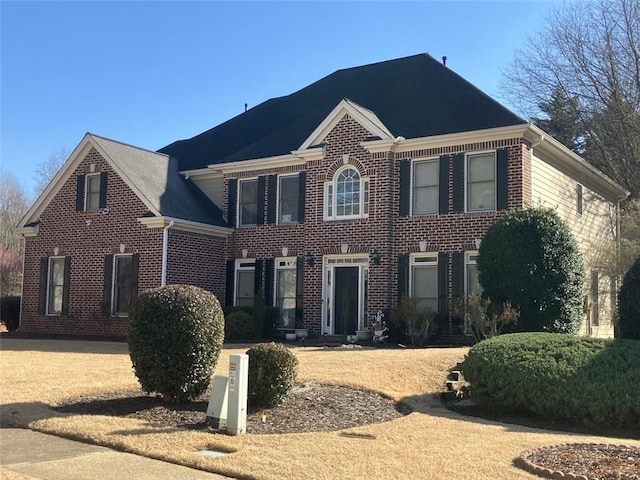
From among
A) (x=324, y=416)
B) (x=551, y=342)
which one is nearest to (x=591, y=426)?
(x=551, y=342)

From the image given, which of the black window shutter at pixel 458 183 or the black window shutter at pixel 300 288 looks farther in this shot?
the black window shutter at pixel 300 288

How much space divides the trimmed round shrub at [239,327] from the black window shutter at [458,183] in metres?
6.97

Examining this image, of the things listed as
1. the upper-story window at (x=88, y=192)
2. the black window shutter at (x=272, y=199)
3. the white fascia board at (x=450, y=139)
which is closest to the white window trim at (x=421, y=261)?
the white fascia board at (x=450, y=139)

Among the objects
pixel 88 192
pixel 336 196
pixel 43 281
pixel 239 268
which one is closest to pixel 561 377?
pixel 336 196

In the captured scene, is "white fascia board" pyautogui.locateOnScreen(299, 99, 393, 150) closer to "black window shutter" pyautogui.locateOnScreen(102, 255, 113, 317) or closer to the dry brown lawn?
"black window shutter" pyautogui.locateOnScreen(102, 255, 113, 317)

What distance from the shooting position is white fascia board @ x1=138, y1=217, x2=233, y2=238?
20953 mm

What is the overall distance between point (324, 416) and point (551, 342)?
12.8ft

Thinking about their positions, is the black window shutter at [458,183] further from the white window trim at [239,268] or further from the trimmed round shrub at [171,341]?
the trimmed round shrub at [171,341]

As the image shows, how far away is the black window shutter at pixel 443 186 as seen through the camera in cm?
1919

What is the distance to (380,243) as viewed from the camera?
19750 millimetres

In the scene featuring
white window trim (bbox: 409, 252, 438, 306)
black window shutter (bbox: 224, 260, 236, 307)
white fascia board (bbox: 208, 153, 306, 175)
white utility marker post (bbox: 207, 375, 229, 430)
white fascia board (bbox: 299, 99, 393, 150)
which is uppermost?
white fascia board (bbox: 299, 99, 393, 150)

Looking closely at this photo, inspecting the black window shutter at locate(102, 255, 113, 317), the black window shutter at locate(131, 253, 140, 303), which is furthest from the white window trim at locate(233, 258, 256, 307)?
the black window shutter at locate(102, 255, 113, 317)

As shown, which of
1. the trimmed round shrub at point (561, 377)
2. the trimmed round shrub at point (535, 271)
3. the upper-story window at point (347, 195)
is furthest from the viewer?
the upper-story window at point (347, 195)

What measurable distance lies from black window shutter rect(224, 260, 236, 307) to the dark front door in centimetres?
408
